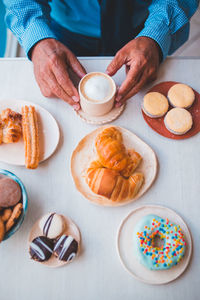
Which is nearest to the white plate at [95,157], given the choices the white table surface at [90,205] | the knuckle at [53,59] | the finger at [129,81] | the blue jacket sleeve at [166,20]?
the white table surface at [90,205]

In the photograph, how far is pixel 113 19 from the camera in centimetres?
109

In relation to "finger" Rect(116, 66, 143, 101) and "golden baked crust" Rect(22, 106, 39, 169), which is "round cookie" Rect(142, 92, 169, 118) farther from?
"golden baked crust" Rect(22, 106, 39, 169)

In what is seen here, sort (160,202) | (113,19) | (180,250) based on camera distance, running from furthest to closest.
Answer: (113,19)
(160,202)
(180,250)

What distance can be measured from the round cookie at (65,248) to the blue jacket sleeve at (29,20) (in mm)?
763

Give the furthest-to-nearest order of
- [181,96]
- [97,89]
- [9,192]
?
[181,96] < [97,89] < [9,192]

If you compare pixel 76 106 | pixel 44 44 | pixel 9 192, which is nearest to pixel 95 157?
pixel 76 106

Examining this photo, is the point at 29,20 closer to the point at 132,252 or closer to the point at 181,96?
the point at 181,96

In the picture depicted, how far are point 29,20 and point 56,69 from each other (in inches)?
10.9

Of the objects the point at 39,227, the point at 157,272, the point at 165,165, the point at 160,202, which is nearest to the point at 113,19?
the point at 165,165

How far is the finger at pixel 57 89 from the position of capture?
0.91m

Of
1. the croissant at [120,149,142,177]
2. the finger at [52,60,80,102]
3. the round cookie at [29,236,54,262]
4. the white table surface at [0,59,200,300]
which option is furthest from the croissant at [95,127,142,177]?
the round cookie at [29,236,54,262]

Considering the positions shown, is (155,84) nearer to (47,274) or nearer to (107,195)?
(107,195)

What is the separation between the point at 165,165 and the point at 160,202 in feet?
0.47

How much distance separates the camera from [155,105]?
92cm
